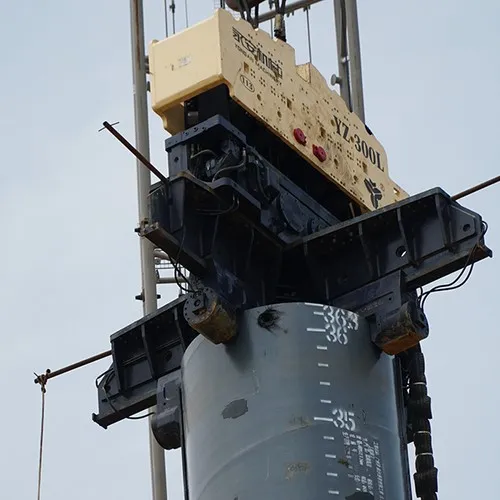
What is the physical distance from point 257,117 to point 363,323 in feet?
11.4

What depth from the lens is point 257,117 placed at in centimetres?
2642

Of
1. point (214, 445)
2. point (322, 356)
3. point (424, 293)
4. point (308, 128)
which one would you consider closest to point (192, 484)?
point (214, 445)

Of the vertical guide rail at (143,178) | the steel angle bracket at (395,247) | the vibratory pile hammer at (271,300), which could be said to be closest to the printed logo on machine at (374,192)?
the vibratory pile hammer at (271,300)

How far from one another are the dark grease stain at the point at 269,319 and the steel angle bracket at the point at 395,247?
1786mm

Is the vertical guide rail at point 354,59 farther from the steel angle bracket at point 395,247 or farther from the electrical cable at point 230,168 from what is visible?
the electrical cable at point 230,168

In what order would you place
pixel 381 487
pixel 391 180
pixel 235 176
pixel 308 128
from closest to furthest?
pixel 381 487, pixel 235 176, pixel 308 128, pixel 391 180

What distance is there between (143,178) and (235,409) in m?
9.16

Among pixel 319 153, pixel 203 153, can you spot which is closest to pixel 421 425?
pixel 319 153

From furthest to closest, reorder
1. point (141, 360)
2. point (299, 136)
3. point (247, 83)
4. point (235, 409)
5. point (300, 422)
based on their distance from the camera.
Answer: point (141, 360) → point (299, 136) → point (247, 83) → point (235, 409) → point (300, 422)

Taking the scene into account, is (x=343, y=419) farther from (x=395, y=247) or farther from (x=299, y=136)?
(x=299, y=136)

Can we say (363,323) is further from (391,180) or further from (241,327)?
(391,180)

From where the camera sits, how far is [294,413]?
23875 millimetres

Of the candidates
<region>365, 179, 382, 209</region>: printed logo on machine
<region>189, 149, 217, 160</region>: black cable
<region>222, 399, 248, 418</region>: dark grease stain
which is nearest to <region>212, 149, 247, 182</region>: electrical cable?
<region>189, 149, 217, 160</region>: black cable

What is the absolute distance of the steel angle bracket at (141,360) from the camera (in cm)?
2689
